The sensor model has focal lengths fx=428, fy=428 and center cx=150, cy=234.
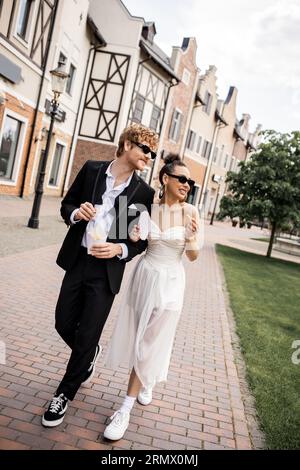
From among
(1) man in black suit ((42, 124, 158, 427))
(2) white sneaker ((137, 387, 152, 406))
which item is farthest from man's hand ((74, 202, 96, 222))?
(2) white sneaker ((137, 387, 152, 406))

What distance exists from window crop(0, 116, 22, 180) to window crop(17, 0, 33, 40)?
2.83m

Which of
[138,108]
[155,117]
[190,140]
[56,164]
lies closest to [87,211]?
[56,164]

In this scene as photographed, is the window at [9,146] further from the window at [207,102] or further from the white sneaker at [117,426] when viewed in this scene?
the window at [207,102]

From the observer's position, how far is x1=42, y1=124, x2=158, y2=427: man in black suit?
305cm

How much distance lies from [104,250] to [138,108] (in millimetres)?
22301

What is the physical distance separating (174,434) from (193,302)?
4.77 metres

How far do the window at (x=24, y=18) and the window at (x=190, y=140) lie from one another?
18790 mm

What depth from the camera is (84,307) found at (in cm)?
309

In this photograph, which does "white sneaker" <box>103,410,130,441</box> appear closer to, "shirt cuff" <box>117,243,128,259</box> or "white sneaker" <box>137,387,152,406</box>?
"white sneaker" <box>137,387,152,406</box>

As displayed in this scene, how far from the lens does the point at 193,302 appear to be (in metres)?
7.99

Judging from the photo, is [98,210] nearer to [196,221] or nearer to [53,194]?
[196,221]

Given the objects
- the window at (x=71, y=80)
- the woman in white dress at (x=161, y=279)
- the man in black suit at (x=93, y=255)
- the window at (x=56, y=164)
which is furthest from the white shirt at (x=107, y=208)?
the window at (x=71, y=80)

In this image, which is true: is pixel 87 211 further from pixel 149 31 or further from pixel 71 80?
pixel 149 31

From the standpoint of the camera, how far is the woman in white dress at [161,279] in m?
3.13
